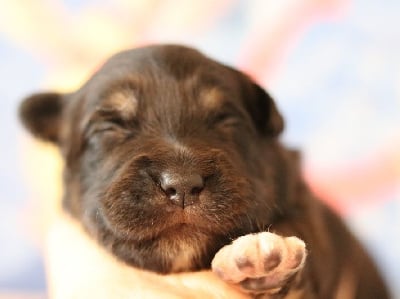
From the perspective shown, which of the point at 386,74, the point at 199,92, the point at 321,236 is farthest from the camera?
the point at 386,74

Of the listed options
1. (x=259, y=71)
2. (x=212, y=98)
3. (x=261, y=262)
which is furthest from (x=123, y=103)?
(x=259, y=71)

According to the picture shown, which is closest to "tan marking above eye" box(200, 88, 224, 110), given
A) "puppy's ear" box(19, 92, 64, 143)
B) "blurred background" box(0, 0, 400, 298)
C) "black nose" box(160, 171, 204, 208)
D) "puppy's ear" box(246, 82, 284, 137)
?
"puppy's ear" box(246, 82, 284, 137)

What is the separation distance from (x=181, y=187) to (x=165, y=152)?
6.6 inches

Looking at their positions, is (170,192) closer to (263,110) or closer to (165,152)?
(165,152)

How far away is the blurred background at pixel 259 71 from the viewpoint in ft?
7.98

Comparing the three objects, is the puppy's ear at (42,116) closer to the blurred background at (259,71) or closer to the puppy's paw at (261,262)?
the blurred background at (259,71)

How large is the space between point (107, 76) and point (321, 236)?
2.78ft

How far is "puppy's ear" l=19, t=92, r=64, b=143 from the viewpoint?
7.27ft

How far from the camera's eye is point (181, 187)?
4.95 ft

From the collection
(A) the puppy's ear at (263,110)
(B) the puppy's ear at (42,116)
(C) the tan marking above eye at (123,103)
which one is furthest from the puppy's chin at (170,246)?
(B) the puppy's ear at (42,116)

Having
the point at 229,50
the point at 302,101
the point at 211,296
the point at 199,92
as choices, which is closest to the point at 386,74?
the point at 302,101

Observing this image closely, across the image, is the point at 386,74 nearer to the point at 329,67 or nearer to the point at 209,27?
the point at 329,67

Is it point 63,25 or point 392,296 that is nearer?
point 392,296

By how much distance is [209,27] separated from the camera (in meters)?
2.82
